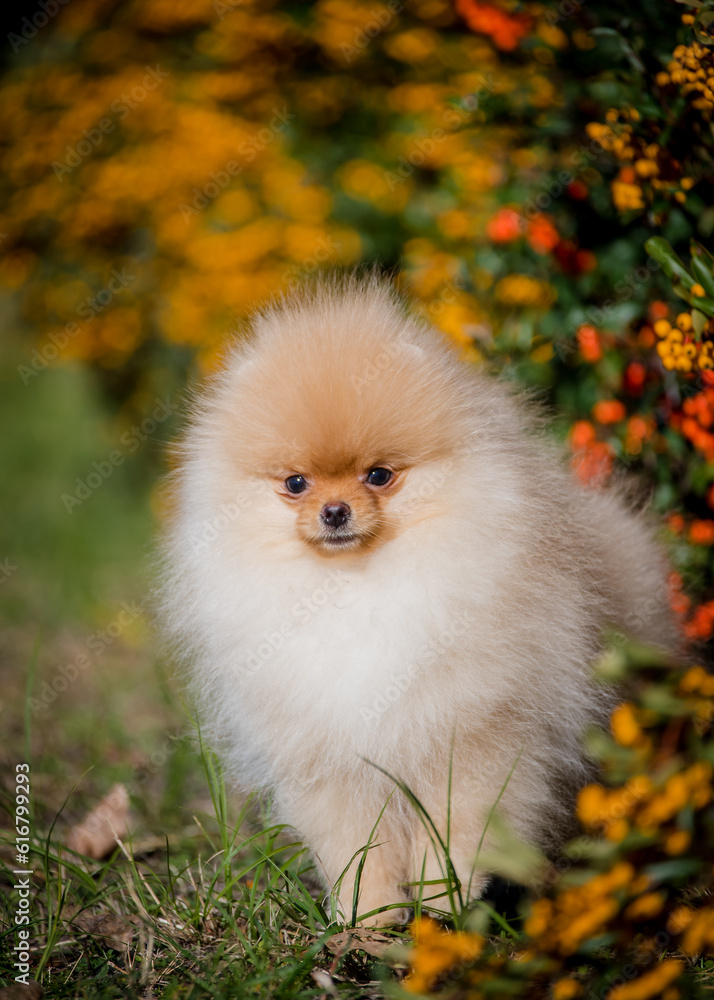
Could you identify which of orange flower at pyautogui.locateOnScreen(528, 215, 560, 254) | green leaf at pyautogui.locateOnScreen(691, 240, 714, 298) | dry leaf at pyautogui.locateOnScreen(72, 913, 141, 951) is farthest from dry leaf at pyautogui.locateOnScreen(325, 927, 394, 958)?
orange flower at pyautogui.locateOnScreen(528, 215, 560, 254)

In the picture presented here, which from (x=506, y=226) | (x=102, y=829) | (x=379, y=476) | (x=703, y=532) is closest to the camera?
(x=379, y=476)

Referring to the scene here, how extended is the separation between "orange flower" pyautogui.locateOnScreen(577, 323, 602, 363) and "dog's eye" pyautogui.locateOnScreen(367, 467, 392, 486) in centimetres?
111

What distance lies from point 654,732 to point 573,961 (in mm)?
458

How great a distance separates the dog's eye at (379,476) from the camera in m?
1.99

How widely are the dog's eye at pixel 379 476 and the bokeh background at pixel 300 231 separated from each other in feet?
3.01

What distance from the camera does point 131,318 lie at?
15.9 ft

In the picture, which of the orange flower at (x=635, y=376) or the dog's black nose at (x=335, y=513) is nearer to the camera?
the dog's black nose at (x=335, y=513)

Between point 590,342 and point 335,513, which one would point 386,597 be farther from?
point 590,342

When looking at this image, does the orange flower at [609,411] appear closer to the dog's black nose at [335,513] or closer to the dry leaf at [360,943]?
the dog's black nose at [335,513]

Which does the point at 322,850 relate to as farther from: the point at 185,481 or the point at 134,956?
the point at 185,481

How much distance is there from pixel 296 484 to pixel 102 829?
1.38 metres

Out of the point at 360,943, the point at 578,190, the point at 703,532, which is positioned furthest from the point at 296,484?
the point at 578,190

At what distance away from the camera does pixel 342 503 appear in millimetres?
1907

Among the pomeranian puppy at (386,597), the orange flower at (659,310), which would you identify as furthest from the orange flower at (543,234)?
the pomeranian puppy at (386,597)
